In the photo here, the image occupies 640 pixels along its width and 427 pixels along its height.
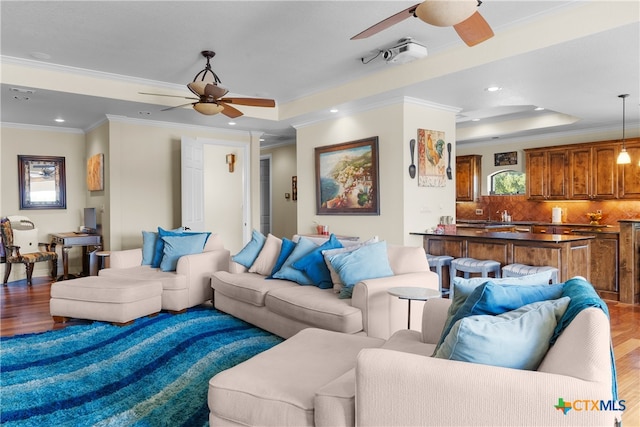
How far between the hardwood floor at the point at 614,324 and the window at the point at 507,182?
11.1 feet

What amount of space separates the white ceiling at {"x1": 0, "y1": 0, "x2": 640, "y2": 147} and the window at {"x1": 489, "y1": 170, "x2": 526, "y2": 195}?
2.10 meters

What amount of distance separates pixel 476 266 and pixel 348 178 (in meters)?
2.13

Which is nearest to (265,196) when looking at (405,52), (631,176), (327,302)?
(405,52)

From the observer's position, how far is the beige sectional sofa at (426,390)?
1.25 metres

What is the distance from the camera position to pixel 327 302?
3186mm

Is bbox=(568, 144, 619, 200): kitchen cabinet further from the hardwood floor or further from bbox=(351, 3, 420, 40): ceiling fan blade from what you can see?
bbox=(351, 3, 420, 40): ceiling fan blade

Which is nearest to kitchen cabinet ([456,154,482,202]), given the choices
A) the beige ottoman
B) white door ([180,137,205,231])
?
white door ([180,137,205,231])

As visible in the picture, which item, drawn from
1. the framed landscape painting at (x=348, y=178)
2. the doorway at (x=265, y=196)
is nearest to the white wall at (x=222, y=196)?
the doorway at (x=265, y=196)

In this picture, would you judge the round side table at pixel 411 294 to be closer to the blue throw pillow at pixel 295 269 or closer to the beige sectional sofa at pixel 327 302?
the beige sectional sofa at pixel 327 302

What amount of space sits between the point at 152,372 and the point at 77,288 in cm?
165

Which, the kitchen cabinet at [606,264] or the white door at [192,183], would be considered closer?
the kitchen cabinet at [606,264]

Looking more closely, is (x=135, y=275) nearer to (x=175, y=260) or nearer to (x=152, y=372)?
(x=175, y=260)

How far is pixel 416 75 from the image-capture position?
4.66 m

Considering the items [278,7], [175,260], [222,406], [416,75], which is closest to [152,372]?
[222,406]
